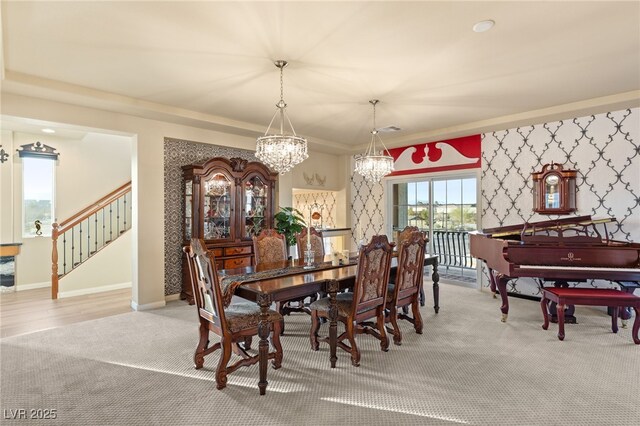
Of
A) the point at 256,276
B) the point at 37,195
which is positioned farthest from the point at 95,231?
the point at 256,276

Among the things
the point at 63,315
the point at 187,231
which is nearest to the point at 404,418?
the point at 187,231

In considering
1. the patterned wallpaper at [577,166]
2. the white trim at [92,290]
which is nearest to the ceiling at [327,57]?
the patterned wallpaper at [577,166]

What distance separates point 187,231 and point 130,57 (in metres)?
2.54

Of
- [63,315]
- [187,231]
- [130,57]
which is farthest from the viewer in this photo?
[187,231]

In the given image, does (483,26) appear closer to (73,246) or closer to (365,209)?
(365,209)

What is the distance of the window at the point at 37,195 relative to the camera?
5691 millimetres

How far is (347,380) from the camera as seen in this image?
2514 mm

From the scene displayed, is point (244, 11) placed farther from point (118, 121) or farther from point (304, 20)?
point (118, 121)

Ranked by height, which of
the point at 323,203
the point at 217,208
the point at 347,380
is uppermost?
the point at 323,203

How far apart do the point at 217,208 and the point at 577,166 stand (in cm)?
513

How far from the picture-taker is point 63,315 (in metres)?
4.20

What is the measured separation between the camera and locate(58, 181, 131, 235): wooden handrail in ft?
17.9

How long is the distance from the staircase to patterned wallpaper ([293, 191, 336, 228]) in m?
3.85

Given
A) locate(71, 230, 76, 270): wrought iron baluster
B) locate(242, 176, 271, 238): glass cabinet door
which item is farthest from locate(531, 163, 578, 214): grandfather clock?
locate(71, 230, 76, 270): wrought iron baluster
